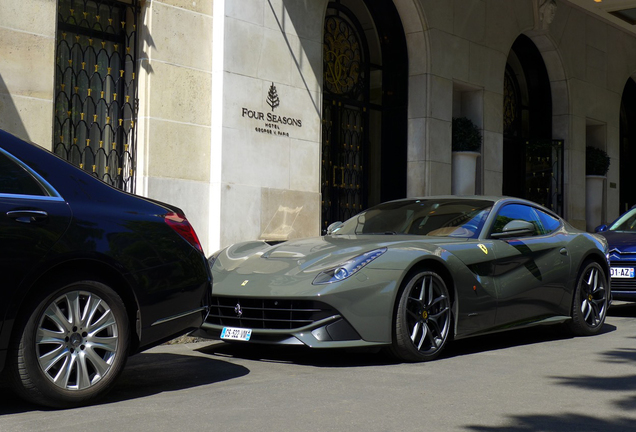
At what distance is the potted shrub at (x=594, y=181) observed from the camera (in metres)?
21.4

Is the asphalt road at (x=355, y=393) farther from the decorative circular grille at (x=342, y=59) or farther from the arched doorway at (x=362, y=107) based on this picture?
the decorative circular grille at (x=342, y=59)

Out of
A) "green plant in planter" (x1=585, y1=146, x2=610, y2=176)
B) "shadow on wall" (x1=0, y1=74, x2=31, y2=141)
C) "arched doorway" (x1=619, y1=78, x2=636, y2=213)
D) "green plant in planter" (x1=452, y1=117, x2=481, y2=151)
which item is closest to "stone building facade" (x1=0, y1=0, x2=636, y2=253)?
"shadow on wall" (x1=0, y1=74, x2=31, y2=141)

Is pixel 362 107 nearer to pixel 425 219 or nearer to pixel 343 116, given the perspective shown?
pixel 343 116

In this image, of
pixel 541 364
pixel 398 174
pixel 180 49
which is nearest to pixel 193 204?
pixel 180 49

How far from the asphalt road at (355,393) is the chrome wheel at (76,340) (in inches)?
7.8

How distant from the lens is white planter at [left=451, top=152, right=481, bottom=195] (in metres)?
16.9

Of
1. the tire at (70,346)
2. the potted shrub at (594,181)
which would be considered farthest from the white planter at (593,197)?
the tire at (70,346)

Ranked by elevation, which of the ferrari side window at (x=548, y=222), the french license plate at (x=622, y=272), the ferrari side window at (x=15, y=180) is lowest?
the french license plate at (x=622, y=272)

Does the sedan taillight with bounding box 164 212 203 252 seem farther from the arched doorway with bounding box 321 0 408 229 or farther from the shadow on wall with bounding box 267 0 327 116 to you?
the arched doorway with bounding box 321 0 408 229

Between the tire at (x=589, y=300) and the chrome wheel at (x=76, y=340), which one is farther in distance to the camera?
the tire at (x=589, y=300)

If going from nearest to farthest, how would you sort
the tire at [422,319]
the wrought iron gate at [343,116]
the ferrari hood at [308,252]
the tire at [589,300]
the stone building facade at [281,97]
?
1. the tire at [422,319]
2. the ferrari hood at [308,252]
3. the tire at [589,300]
4. the stone building facade at [281,97]
5. the wrought iron gate at [343,116]

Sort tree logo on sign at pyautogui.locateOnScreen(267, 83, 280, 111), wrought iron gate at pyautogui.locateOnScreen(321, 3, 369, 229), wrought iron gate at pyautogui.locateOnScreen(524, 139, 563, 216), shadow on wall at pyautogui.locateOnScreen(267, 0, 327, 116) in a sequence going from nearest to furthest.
A: 1. tree logo on sign at pyautogui.locateOnScreen(267, 83, 280, 111)
2. shadow on wall at pyautogui.locateOnScreen(267, 0, 327, 116)
3. wrought iron gate at pyautogui.locateOnScreen(321, 3, 369, 229)
4. wrought iron gate at pyautogui.locateOnScreen(524, 139, 563, 216)

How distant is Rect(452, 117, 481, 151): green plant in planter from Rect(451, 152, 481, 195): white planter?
0.15 m

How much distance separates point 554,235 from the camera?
8453 millimetres
